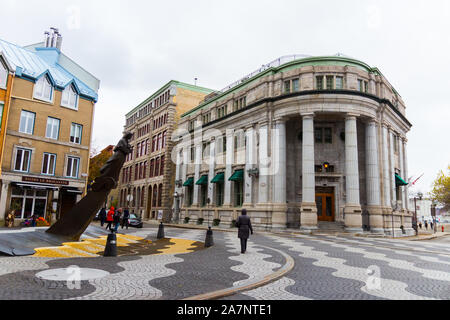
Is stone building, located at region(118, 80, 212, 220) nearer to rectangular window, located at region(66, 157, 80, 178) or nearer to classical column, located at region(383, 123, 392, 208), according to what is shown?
rectangular window, located at region(66, 157, 80, 178)

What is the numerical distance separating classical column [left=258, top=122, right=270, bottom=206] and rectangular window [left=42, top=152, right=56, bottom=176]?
1798cm

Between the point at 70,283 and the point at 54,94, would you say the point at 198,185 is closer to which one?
the point at 54,94

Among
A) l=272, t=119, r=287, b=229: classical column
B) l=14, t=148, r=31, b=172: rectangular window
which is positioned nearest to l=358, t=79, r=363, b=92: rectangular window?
l=272, t=119, r=287, b=229: classical column

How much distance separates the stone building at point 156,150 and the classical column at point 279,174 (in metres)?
22.0

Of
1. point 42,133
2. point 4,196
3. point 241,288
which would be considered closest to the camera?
point 241,288

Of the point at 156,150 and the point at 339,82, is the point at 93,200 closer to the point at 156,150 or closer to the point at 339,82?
the point at 339,82

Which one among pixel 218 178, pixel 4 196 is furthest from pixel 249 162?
pixel 4 196

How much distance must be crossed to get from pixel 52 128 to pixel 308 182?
71.6 ft

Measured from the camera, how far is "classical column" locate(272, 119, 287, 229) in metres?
27.9

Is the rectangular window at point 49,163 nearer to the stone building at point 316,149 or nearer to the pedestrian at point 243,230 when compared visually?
the stone building at point 316,149

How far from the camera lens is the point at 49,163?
26.3 m

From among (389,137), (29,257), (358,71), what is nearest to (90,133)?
(29,257)

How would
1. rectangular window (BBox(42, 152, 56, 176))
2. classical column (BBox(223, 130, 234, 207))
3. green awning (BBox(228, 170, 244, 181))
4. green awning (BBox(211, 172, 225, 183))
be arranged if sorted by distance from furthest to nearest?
green awning (BBox(211, 172, 225, 183)) < classical column (BBox(223, 130, 234, 207)) < green awning (BBox(228, 170, 244, 181)) < rectangular window (BBox(42, 152, 56, 176))

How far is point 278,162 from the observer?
1135 inches
